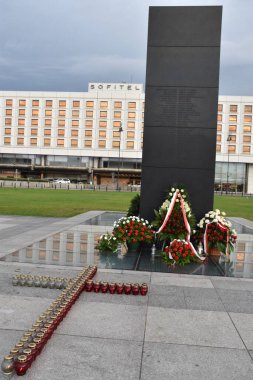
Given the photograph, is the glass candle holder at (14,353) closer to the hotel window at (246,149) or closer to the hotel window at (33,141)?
the hotel window at (246,149)

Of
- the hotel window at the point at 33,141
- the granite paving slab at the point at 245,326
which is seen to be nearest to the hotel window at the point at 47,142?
the hotel window at the point at 33,141

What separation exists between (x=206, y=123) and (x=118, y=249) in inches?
205

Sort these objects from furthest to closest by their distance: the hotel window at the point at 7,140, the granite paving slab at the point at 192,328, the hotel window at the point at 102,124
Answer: the hotel window at the point at 7,140, the hotel window at the point at 102,124, the granite paving slab at the point at 192,328

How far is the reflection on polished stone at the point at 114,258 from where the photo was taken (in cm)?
991

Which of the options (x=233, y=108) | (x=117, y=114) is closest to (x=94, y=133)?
(x=117, y=114)

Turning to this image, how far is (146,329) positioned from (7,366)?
7.11 feet

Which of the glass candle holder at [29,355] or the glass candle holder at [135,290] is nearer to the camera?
the glass candle holder at [29,355]

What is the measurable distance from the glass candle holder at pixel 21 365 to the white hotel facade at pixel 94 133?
99776 mm

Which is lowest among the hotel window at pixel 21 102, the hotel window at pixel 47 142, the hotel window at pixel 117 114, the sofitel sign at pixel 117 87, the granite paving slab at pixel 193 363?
the granite paving slab at pixel 193 363

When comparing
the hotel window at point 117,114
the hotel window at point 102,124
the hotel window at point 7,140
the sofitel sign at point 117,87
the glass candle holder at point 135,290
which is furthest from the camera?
the hotel window at point 7,140

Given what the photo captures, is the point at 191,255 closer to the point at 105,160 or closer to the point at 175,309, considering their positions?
the point at 175,309

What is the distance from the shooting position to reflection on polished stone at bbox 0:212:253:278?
9.91 meters

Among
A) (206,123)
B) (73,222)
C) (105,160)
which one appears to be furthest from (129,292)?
(105,160)

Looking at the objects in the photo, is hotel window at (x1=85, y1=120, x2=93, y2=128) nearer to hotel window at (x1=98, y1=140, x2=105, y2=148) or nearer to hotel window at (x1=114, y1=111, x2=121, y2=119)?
hotel window at (x1=98, y1=140, x2=105, y2=148)
